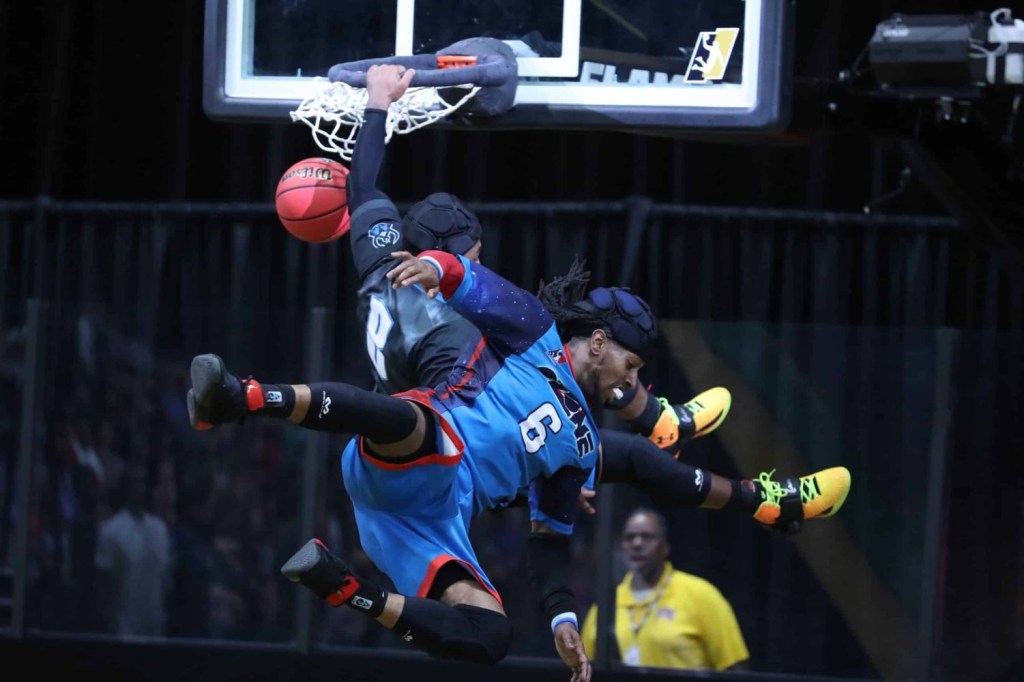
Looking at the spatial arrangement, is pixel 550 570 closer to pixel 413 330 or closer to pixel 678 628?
pixel 413 330

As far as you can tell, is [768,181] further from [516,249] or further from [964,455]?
[964,455]

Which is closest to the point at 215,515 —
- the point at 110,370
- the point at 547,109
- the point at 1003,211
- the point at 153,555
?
the point at 153,555

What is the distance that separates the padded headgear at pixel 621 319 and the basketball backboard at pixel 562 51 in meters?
0.70

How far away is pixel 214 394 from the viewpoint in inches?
174

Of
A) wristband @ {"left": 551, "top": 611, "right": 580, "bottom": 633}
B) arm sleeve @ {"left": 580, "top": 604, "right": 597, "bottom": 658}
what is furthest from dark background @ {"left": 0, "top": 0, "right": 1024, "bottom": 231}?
wristband @ {"left": 551, "top": 611, "right": 580, "bottom": 633}

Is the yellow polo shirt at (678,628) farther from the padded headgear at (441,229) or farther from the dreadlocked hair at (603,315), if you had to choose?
the padded headgear at (441,229)

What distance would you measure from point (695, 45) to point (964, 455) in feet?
8.21

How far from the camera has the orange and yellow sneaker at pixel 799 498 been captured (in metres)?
5.92

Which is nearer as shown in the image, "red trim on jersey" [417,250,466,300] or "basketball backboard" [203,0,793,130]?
"red trim on jersey" [417,250,466,300]

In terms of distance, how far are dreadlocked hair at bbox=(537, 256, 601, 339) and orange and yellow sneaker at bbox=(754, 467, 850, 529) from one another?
3.43ft

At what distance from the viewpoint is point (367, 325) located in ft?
17.5

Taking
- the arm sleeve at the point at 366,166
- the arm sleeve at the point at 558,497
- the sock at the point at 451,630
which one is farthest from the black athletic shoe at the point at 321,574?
the arm sleeve at the point at 366,166

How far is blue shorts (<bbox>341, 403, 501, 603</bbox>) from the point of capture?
491cm

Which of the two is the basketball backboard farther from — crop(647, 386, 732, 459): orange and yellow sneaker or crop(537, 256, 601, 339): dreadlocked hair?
crop(647, 386, 732, 459): orange and yellow sneaker
